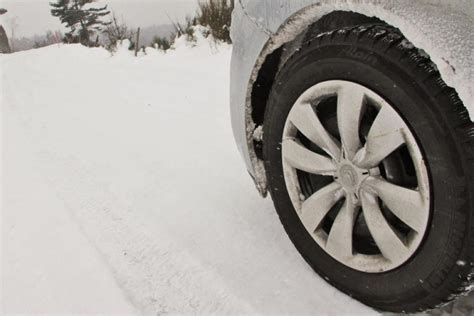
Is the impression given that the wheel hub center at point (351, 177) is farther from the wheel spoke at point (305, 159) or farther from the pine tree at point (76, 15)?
the pine tree at point (76, 15)

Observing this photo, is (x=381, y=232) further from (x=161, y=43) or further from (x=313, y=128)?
(x=161, y=43)

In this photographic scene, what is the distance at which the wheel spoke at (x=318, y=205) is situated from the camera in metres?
1.59

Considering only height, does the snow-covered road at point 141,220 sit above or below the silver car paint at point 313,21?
below

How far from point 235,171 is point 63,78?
4.73m

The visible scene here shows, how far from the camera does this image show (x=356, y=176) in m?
1.49

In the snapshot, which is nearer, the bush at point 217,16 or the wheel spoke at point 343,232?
the wheel spoke at point 343,232

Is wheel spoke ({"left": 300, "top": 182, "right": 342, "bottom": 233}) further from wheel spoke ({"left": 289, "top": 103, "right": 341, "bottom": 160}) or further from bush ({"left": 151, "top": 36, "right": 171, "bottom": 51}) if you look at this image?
bush ({"left": 151, "top": 36, "right": 171, "bottom": 51})

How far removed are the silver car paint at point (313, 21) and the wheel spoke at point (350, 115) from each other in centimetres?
25

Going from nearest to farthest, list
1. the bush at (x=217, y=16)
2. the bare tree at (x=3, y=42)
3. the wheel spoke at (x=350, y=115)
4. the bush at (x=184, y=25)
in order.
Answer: the wheel spoke at (x=350, y=115) < the bush at (x=217, y=16) < the bush at (x=184, y=25) < the bare tree at (x=3, y=42)

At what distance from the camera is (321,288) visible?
68.7 inches

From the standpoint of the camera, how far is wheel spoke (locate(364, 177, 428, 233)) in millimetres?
1305

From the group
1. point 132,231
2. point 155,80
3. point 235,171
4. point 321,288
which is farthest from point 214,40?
point 321,288

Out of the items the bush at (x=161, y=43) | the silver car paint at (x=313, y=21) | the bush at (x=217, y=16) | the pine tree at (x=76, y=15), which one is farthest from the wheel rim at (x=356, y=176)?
the pine tree at (x=76, y=15)

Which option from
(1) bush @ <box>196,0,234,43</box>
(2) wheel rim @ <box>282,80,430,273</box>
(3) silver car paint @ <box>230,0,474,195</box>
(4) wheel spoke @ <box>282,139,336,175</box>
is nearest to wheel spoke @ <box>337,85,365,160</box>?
(2) wheel rim @ <box>282,80,430,273</box>
